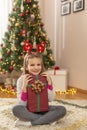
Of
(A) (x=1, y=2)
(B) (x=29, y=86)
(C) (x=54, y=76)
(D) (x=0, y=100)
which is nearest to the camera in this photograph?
(B) (x=29, y=86)

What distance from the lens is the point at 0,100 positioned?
3.20 m

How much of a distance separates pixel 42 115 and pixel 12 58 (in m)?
1.95

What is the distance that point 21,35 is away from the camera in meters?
4.00

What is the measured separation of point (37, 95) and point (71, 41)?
238 cm

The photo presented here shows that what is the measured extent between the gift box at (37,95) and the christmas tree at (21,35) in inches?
72.0

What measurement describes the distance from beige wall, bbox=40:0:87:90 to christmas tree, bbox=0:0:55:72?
17.2 inches

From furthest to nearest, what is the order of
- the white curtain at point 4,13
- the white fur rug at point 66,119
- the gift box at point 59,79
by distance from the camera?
1. the white curtain at point 4,13
2. the gift box at point 59,79
3. the white fur rug at point 66,119

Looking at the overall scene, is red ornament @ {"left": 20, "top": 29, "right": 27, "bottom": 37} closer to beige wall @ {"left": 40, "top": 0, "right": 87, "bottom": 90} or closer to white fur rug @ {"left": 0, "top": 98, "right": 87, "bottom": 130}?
beige wall @ {"left": 40, "top": 0, "right": 87, "bottom": 90}

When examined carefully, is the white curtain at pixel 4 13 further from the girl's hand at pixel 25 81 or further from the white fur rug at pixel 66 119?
the girl's hand at pixel 25 81

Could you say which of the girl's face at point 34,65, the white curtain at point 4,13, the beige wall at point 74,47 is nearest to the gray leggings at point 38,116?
the girl's face at point 34,65

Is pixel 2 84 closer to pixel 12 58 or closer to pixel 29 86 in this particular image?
pixel 12 58

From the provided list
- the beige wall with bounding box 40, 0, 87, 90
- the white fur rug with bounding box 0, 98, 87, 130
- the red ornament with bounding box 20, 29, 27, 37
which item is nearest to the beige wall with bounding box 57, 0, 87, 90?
the beige wall with bounding box 40, 0, 87, 90

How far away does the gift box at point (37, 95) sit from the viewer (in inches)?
84.4

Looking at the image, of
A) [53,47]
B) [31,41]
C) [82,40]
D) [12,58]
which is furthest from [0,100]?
[53,47]
